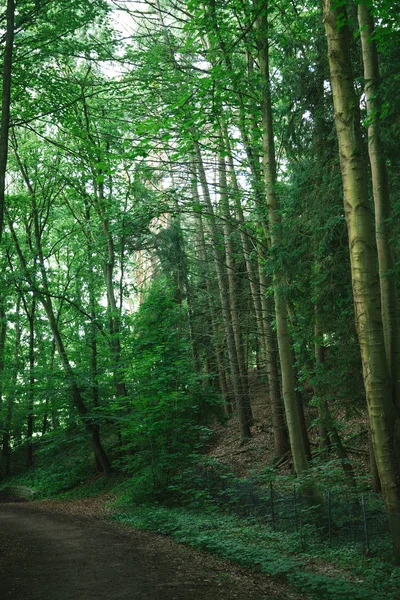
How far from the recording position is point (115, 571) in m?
7.17

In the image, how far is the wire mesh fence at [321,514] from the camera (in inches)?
336

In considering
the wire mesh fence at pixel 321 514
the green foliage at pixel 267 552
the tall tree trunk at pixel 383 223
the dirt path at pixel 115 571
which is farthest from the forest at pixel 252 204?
the dirt path at pixel 115 571

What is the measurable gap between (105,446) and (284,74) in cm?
1822

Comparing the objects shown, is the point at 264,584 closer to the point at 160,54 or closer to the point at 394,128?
the point at 394,128

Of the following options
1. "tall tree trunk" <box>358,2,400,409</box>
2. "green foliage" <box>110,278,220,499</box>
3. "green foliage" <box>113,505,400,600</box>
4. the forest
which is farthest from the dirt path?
"tall tree trunk" <box>358,2,400,409</box>

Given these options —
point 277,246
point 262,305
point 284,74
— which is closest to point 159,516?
point 277,246

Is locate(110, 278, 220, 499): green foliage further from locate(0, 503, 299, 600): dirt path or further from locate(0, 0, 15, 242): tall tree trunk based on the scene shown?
locate(0, 0, 15, 242): tall tree trunk

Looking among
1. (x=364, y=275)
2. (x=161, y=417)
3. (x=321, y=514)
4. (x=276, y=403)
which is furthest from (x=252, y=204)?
(x=321, y=514)

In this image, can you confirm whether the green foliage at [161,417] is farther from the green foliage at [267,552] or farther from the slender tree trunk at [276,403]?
the slender tree trunk at [276,403]

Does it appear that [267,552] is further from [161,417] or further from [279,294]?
[161,417]

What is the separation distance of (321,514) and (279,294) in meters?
4.03

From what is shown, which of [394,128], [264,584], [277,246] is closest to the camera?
[264,584]

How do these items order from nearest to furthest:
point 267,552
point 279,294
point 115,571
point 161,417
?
1. point 115,571
2. point 267,552
3. point 279,294
4. point 161,417

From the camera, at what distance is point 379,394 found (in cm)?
711
